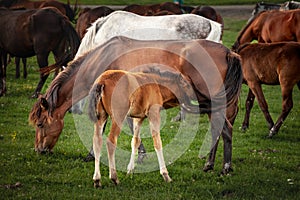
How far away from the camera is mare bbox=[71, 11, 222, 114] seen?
392 inches

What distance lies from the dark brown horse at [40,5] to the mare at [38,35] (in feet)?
19.8

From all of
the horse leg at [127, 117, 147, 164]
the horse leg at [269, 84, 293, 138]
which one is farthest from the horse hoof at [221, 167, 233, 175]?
the horse leg at [269, 84, 293, 138]

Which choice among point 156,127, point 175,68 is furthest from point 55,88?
point 175,68

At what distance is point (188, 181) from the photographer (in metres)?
7.42

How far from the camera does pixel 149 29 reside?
32.9 ft

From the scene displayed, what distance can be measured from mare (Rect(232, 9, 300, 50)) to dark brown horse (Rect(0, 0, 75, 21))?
823 cm

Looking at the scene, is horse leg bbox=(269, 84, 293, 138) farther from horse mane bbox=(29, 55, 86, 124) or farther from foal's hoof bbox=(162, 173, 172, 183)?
horse mane bbox=(29, 55, 86, 124)

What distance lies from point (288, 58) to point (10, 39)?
6945 mm

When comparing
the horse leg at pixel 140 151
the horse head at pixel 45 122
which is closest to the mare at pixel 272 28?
the horse leg at pixel 140 151

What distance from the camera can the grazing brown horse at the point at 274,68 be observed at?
1013cm

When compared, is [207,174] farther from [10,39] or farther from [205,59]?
[10,39]

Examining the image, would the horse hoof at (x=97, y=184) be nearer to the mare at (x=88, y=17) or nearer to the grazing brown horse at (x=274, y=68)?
the grazing brown horse at (x=274, y=68)

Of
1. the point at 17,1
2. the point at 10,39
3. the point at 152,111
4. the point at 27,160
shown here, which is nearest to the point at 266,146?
the point at 152,111

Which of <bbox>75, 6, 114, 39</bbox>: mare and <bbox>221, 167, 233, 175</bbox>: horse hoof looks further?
<bbox>75, 6, 114, 39</bbox>: mare
